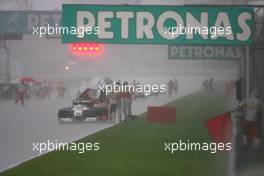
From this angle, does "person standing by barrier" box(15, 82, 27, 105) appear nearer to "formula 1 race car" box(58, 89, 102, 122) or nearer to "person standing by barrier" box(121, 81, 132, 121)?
"formula 1 race car" box(58, 89, 102, 122)

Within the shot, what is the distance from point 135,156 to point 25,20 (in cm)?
131

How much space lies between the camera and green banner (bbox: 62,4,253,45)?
2652mm

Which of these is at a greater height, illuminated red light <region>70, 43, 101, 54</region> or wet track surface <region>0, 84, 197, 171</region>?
illuminated red light <region>70, 43, 101, 54</region>

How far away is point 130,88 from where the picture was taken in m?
2.66

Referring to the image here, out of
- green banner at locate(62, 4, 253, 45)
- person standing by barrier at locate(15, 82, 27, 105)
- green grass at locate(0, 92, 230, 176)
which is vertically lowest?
green grass at locate(0, 92, 230, 176)

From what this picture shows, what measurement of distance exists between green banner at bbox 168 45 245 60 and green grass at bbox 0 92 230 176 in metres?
0.33

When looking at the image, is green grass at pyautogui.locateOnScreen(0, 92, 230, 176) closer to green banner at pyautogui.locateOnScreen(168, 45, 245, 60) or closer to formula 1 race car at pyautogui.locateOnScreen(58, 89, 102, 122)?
formula 1 race car at pyautogui.locateOnScreen(58, 89, 102, 122)

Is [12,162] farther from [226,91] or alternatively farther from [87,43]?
[226,91]

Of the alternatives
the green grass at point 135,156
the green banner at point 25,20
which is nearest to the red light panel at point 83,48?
the green banner at point 25,20

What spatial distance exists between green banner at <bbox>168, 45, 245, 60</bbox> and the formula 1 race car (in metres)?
0.67

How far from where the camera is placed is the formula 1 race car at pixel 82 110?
2654 millimetres

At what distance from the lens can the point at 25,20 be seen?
2.67 meters

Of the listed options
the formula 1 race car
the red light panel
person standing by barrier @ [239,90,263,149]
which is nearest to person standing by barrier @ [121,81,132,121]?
the formula 1 race car

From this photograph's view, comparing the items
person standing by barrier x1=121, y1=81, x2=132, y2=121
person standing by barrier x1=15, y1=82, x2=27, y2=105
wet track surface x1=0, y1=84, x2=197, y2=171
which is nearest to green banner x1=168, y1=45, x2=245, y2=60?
wet track surface x1=0, y1=84, x2=197, y2=171
